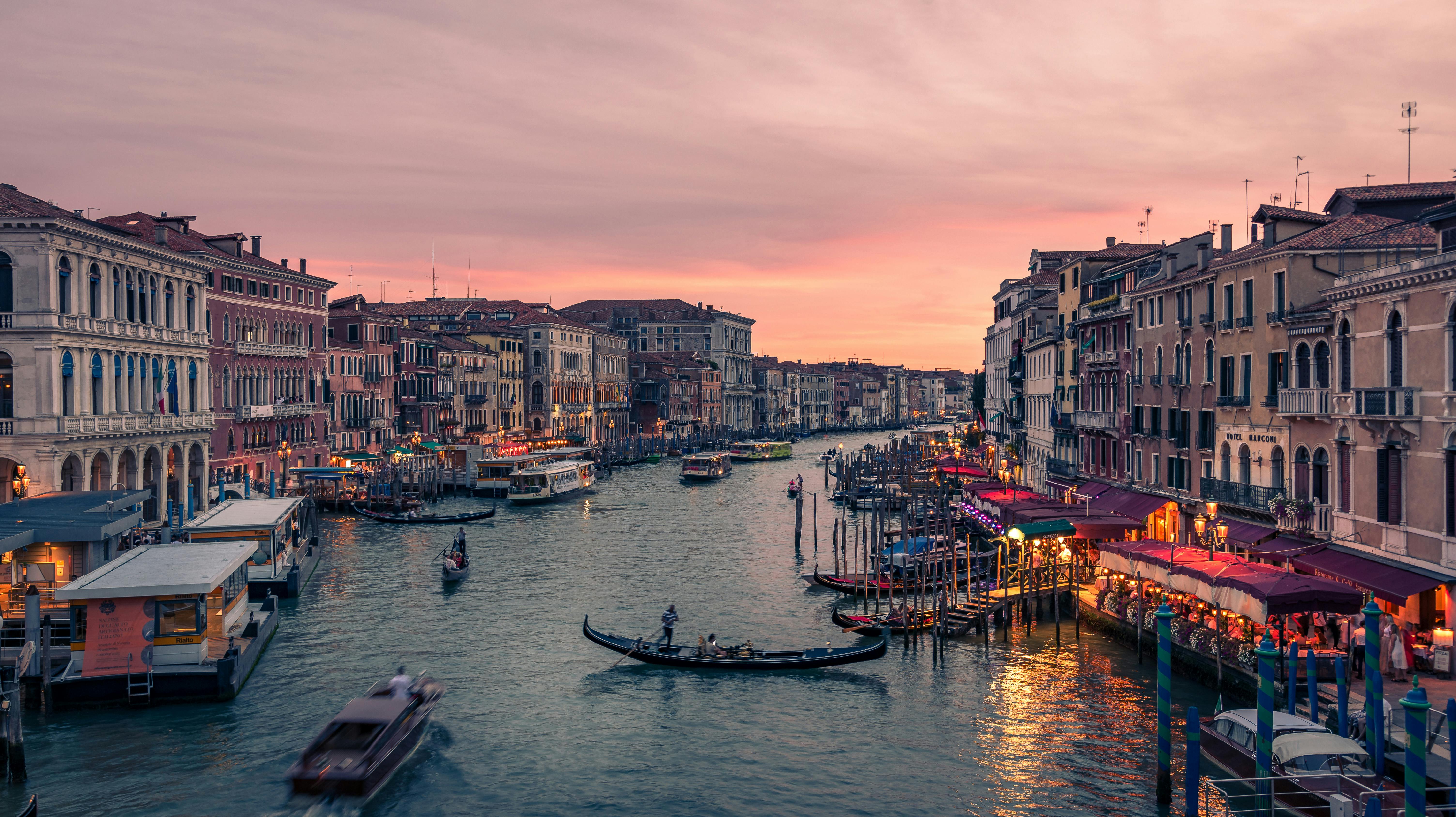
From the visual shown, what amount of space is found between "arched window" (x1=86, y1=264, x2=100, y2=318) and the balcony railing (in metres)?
36.1

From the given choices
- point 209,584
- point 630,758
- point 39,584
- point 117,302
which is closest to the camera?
point 630,758

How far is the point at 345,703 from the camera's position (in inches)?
878

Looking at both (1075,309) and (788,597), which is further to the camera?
(1075,309)

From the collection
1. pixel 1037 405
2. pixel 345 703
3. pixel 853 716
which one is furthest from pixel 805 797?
pixel 1037 405

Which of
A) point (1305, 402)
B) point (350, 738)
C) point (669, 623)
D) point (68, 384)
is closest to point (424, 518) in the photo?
point (68, 384)

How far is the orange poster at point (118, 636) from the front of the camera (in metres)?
20.7

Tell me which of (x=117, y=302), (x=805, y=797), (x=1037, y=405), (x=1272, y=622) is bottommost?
(x=805, y=797)

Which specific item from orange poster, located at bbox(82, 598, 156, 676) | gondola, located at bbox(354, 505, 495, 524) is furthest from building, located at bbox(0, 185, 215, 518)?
orange poster, located at bbox(82, 598, 156, 676)

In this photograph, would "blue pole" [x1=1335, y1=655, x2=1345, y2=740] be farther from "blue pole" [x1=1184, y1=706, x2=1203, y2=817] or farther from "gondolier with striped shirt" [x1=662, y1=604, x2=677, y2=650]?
"gondolier with striped shirt" [x1=662, y1=604, x2=677, y2=650]

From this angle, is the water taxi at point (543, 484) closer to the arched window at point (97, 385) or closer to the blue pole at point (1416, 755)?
the arched window at point (97, 385)

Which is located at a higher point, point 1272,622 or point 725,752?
point 1272,622

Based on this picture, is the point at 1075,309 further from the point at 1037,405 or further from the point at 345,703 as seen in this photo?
the point at 345,703

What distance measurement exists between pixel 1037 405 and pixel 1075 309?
29.0ft

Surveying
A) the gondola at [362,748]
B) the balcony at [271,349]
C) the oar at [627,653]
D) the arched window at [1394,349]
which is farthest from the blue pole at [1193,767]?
the balcony at [271,349]
